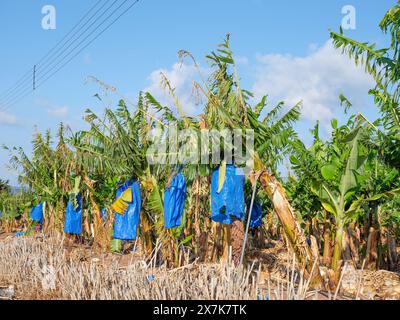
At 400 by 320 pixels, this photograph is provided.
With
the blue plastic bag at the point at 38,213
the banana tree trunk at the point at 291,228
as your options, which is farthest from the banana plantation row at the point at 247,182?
the blue plastic bag at the point at 38,213

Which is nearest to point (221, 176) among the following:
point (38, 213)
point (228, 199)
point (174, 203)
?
point (228, 199)

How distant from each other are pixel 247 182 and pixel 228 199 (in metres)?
2.51

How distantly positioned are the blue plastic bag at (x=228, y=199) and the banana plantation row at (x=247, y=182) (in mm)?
18

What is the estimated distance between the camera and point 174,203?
9.10m

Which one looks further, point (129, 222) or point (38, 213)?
point (38, 213)

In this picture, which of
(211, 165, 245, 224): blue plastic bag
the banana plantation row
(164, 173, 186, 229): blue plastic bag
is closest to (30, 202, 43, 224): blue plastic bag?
the banana plantation row

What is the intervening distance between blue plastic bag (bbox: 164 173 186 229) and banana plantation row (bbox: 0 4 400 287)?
0.06 ft

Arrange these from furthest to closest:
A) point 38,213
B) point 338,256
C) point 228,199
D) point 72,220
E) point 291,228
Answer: point 38,213
point 72,220
point 228,199
point 338,256
point 291,228

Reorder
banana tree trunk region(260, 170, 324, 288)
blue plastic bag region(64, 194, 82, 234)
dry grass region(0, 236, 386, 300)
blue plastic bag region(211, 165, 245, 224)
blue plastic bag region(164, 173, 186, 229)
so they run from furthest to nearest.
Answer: blue plastic bag region(64, 194, 82, 234), blue plastic bag region(164, 173, 186, 229), blue plastic bag region(211, 165, 245, 224), banana tree trunk region(260, 170, 324, 288), dry grass region(0, 236, 386, 300)

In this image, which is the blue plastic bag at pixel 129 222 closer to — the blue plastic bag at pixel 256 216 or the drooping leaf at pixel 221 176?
the blue plastic bag at pixel 256 216

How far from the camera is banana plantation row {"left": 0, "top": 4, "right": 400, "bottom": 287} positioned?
757 centimetres

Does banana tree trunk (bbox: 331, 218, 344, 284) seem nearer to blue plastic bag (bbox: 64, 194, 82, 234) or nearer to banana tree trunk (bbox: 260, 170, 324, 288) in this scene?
banana tree trunk (bbox: 260, 170, 324, 288)

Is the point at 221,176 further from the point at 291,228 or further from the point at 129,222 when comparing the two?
the point at 129,222
